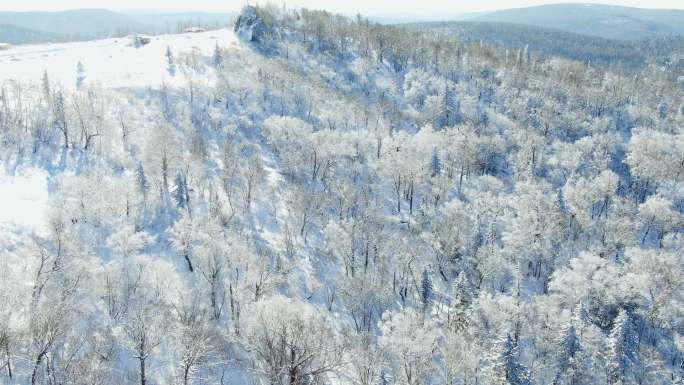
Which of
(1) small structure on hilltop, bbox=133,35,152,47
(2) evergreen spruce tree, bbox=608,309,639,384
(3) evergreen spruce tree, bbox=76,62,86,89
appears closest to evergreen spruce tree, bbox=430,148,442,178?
(2) evergreen spruce tree, bbox=608,309,639,384

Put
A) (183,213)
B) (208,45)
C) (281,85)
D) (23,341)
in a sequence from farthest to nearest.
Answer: (208,45) < (281,85) < (183,213) < (23,341)

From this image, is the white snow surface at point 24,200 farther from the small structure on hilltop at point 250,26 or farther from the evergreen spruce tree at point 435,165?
the small structure on hilltop at point 250,26

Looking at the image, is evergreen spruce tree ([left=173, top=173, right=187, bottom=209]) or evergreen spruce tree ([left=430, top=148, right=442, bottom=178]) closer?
evergreen spruce tree ([left=173, top=173, right=187, bottom=209])

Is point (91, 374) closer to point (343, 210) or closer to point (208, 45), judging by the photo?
point (343, 210)

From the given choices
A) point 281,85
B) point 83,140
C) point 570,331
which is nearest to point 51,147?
point 83,140

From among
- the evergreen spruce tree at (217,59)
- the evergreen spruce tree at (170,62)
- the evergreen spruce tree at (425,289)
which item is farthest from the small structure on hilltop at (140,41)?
the evergreen spruce tree at (425,289)

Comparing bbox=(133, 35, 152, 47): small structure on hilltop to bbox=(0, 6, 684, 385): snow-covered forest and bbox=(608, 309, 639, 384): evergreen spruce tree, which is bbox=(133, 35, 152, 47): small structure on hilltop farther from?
bbox=(608, 309, 639, 384): evergreen spruce tree
